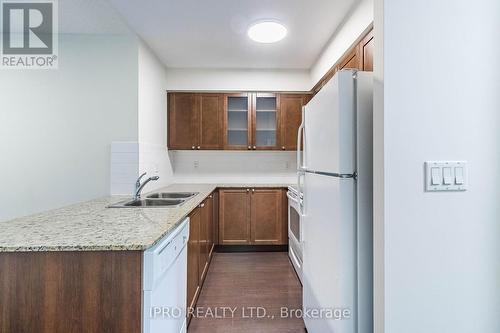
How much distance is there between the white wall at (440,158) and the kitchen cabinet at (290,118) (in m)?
2.80

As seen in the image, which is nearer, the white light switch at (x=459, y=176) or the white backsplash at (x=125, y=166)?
the white light switch at (x=459, y=176)

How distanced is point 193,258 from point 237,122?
2.28 metres

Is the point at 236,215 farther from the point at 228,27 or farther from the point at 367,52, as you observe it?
the point at 367,52

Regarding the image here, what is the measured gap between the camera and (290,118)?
384 cm

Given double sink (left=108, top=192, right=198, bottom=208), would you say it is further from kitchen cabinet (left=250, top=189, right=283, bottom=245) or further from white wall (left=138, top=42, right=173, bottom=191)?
kitchen cabinet (left=250, top=189, right=283, bottom=245)

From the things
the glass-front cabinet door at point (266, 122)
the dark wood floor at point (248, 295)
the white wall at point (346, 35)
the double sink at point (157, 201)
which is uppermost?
the white wall at point (346, 35)

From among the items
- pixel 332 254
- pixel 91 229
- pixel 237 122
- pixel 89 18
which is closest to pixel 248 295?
pixel 332 254

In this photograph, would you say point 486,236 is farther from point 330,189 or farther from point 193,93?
point 193,93

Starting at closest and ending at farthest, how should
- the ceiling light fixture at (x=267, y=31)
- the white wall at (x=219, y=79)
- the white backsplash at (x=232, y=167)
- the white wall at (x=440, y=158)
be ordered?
the white wall at (x=440, y=158) → the ceiling light fixture at (x=267, y=31) → the white wall at (x=219, y=79) → the white backsplash at (x=232, y=167)

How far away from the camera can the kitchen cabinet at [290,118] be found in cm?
383

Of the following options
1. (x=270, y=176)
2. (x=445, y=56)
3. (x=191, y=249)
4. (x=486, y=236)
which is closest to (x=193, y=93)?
(x=270, y=176)

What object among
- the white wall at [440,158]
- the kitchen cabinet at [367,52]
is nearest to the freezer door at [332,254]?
the white wall at [440,158]

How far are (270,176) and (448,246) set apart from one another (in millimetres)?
3170

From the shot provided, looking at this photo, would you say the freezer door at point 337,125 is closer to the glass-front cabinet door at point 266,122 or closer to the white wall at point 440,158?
the white wall at point 440,158
